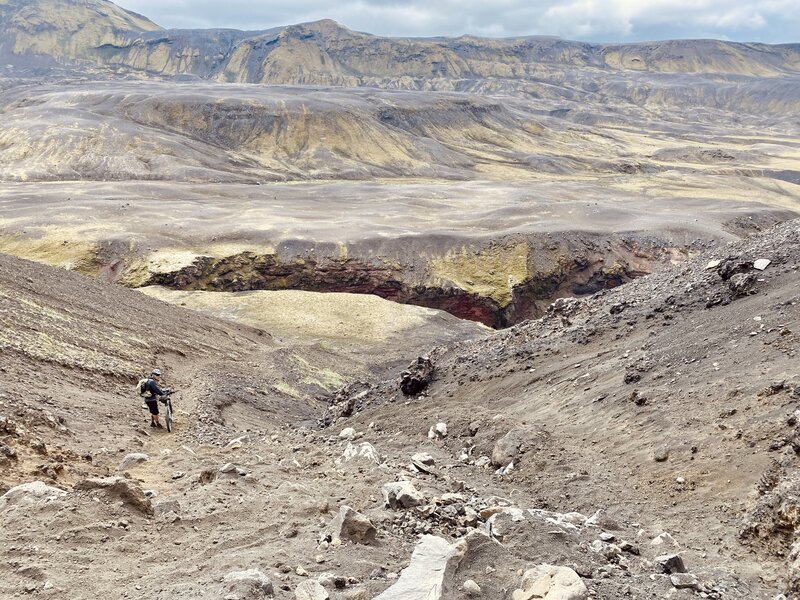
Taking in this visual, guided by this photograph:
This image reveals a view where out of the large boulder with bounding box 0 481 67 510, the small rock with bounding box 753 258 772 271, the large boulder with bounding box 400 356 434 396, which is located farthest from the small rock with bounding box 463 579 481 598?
the small rock with bounding box 753 258 772 271

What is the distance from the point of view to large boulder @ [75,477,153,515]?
8.75 meters

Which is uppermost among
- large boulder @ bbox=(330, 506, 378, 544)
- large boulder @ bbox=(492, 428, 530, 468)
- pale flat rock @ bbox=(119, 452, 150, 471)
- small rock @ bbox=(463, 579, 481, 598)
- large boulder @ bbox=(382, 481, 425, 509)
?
small rock @ bbox=(463, 579, 481, 598)

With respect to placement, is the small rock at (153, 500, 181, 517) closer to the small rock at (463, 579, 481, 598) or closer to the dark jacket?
the small rock at (463, 579, 481, 598)

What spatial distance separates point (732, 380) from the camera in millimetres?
13008

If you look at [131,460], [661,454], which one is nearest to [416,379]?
[661,454]

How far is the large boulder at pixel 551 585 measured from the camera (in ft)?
21.6

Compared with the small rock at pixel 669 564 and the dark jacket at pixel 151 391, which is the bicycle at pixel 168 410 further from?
the small rock at pixel 669 564

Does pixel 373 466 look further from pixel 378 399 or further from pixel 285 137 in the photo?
pixel 285 137

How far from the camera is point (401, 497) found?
9227 millimetres

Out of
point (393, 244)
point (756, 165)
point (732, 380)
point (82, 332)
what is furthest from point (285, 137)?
point (732, 380)

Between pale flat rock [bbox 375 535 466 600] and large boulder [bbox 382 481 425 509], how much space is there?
5.25ft

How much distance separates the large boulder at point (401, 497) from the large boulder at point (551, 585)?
2.47m

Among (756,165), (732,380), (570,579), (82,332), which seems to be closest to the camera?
(570,579)

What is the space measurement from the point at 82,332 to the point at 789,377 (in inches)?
743
